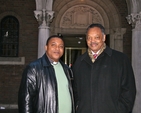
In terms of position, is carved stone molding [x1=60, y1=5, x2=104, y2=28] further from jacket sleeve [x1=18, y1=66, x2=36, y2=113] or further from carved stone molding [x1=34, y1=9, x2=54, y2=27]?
jacket sleeve [x1=18, y1=66, x2=36, y2=113]

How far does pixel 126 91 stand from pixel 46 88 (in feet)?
2.95

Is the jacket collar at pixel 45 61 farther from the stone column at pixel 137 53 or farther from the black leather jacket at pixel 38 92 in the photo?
the stone column at pixel 137 53

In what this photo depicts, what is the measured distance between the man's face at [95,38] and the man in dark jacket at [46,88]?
0.38 m

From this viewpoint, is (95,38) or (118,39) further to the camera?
(118,39)

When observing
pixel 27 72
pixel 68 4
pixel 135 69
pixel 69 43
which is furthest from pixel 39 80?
pixel 69 43

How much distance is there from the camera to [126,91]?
2.60 meters

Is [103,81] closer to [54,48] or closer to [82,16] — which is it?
[54,48]

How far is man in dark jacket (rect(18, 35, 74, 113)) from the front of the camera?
2.61m

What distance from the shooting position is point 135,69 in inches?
317

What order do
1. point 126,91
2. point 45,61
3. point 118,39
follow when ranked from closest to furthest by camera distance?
point 126,91 → point 45,61 → point 118,39

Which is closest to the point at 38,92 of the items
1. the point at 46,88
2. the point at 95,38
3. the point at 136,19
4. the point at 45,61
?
the point at 46,88

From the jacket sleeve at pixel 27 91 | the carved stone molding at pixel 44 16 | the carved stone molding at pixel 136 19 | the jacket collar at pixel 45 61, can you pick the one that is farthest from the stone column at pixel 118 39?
the jacket sleeve at pixel 27 91

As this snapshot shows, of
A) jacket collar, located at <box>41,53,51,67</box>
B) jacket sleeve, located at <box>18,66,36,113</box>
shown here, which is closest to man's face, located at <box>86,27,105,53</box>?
jacket collar, located at <box>41,53,51,67</box>

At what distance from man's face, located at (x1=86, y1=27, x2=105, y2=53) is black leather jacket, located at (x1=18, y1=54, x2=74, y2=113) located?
0.57 m
